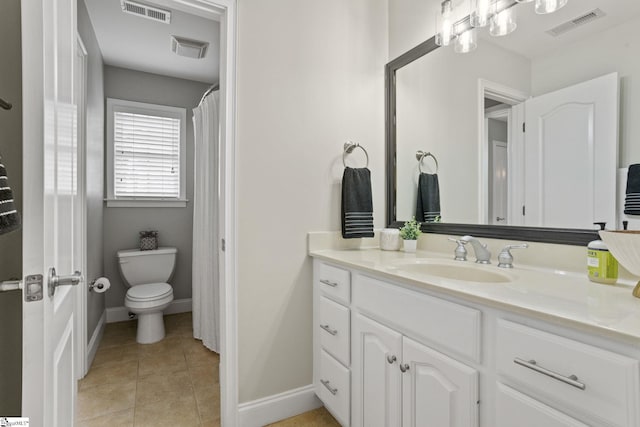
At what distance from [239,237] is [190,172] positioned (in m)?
2.11

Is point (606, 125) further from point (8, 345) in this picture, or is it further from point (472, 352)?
point (8, 345)

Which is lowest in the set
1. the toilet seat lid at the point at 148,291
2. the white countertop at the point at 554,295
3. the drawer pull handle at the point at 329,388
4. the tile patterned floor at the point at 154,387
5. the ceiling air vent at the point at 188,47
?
the tile patterned floor at the point at 154,387

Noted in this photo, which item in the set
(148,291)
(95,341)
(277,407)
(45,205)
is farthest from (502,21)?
(95,341)

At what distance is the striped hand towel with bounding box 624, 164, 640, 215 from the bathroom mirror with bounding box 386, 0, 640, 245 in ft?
0.09

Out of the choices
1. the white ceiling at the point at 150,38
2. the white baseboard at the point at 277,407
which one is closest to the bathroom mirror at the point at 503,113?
the white baseboard at the point at 277,407

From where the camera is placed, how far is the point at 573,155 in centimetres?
118

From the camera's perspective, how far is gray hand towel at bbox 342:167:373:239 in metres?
1.81

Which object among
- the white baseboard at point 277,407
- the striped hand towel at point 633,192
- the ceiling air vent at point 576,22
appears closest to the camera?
the striped hand towel at point 633,192

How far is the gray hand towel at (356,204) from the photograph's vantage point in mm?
Result: 1806

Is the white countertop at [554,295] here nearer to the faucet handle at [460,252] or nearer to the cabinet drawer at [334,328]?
the faucet handle at [460,252]

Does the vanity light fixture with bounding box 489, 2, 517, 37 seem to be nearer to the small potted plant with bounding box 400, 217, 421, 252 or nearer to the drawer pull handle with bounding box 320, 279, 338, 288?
the small potted plant with bounding box 400, 217, 421, 252

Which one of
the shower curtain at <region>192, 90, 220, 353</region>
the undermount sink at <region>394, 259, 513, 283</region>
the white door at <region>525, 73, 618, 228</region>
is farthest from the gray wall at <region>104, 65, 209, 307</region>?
the white door at <region>525, 73, 618, 228</region>

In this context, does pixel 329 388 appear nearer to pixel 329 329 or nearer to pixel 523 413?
pixel 329 329

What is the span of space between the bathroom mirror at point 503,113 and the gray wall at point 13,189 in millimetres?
1728
